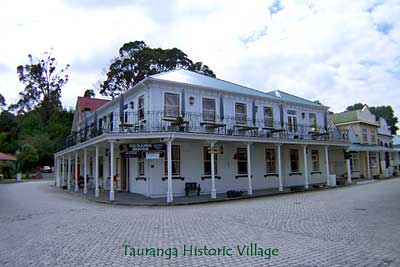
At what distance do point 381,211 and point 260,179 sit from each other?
9.71m

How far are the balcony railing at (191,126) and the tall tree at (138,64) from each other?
47.5 feet

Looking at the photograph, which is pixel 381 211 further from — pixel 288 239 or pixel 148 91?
pixel 148 91

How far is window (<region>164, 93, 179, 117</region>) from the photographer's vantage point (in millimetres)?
16322

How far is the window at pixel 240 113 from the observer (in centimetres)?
1905

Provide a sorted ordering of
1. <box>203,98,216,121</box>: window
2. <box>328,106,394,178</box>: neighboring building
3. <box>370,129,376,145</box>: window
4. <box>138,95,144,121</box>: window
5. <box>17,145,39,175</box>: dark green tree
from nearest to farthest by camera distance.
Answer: <box>138,95,144,121</box>: window
<box>203,98,216,121</box>: window
<box>328,106,394,178</box>: neighboring building
<box>370,129,376,145</box>: window
<box>17,145,39,175</box>: dark green tree

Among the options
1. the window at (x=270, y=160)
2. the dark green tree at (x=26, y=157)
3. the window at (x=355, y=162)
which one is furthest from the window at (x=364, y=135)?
the dark green tree at (x=26, y=157)

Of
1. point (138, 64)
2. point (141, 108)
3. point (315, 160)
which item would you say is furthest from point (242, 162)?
point (138, 64)

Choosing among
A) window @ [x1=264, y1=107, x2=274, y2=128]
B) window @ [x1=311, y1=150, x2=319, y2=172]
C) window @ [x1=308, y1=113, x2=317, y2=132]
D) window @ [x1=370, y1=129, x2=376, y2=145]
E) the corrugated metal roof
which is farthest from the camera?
window @ [x1=370, y1=129, x2=376, y2=145]

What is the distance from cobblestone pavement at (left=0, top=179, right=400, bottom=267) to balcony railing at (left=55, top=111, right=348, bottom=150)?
5635 mm

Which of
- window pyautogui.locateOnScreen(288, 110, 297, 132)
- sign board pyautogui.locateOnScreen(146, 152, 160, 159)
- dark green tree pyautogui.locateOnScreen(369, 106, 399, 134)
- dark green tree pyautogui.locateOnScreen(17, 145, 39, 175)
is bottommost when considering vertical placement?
sign board pyautogui.locateOnScreen(146, 152, 160, 159)

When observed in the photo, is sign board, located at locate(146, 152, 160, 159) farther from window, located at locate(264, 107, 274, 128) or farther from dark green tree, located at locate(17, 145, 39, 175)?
dark green tree, located at locate(17, 145, 39, 175)

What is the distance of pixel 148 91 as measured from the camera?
16047 mm

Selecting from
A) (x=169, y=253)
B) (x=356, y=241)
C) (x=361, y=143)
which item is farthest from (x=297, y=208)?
(x=361, y=143)

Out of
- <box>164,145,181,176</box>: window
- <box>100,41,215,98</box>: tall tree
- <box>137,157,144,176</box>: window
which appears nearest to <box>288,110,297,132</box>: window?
<box>164,145,181,176</box>: window
